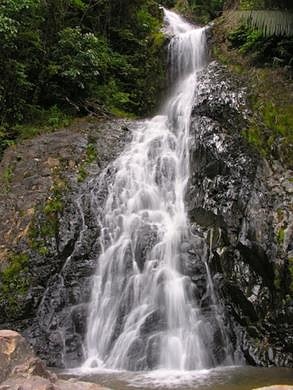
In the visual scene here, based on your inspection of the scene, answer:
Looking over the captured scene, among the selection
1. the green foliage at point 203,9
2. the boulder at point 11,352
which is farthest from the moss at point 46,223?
the green foliage at point 203,9

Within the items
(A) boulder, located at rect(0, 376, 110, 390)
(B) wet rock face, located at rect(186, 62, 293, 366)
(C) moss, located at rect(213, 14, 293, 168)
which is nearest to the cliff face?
(B) wet rock face, located at rect(186, 62, 293, 366)

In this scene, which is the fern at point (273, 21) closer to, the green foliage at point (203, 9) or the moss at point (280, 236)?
the moss at point (280, 236)

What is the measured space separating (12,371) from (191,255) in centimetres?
474

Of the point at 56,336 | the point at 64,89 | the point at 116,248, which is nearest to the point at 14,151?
A: the point at 64,89

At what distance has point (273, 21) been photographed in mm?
10422

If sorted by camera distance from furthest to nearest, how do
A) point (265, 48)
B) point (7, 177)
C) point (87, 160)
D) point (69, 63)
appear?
1. point (69, 63)
2. point (87, 160)
3. point (265, 48)
4. point (7, 177)

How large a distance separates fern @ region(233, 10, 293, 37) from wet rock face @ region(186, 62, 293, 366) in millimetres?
1565

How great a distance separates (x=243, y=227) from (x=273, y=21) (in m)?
5.19

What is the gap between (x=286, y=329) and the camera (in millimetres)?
7184

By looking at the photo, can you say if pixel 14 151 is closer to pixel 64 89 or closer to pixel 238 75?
pixel 64 89

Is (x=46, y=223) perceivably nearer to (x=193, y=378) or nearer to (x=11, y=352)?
(x=193, y=378)

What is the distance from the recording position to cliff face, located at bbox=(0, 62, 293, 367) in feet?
25.0

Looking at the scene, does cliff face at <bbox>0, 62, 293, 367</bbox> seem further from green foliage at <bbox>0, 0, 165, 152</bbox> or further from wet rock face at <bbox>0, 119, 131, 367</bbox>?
green foliage at <bbox>0, 0, 165, 152</bbox>

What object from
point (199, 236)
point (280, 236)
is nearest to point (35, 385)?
point (280, 236)
